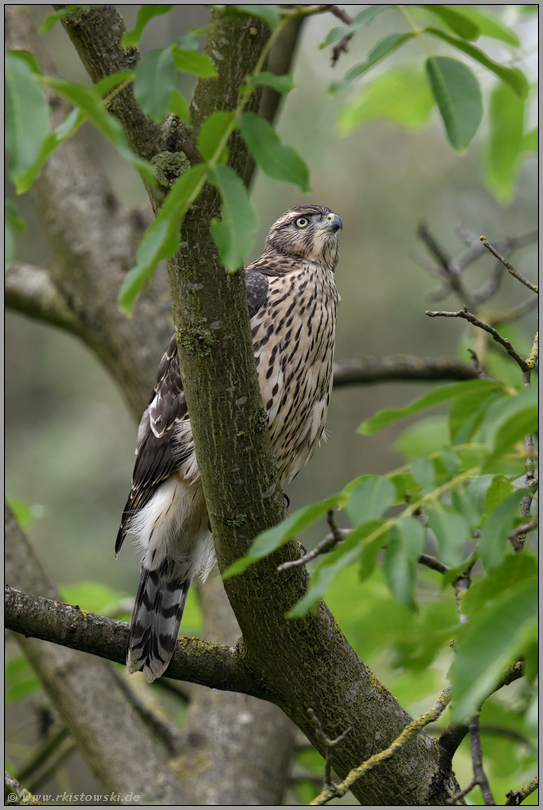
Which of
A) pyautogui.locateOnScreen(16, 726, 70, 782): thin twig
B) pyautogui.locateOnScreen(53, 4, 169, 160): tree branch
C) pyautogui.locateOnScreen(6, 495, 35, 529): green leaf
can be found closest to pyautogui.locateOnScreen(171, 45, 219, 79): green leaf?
pyautogui.locateOnScreen(53, 4, 169, 160): tree branch

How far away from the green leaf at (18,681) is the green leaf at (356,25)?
12.2 feet

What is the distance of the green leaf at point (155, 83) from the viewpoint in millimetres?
1249

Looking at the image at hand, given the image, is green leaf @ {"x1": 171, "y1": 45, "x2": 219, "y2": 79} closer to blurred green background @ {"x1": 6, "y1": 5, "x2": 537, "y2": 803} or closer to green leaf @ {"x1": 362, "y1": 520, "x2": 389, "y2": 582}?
green leaf @ {"x1": 362, "y1": 520, "x2": 389, "y2": 582}

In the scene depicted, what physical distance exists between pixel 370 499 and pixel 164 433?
2.10 metres

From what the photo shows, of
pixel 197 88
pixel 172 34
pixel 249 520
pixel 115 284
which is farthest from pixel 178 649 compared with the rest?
pixel 172 34

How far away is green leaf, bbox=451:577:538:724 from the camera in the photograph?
1.04 meters

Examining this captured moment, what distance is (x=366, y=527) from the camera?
133cm

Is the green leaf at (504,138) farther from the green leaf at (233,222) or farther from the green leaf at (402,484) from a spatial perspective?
the green leaf at (233,222)

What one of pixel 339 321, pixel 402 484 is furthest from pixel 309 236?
pixel 339 321

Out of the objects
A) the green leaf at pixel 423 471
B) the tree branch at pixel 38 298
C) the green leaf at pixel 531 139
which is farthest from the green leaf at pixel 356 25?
the tree branch at pixel 38 298

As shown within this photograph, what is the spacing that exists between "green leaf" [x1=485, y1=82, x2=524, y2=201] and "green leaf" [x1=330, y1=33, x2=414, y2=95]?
1584 millimetres

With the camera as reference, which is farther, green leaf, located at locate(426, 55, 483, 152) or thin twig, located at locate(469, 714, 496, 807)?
thin twig, located at locate(469, 714, 496, 807)

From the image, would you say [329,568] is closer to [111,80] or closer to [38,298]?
[111,80]

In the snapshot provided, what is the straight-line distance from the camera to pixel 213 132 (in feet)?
4.13
